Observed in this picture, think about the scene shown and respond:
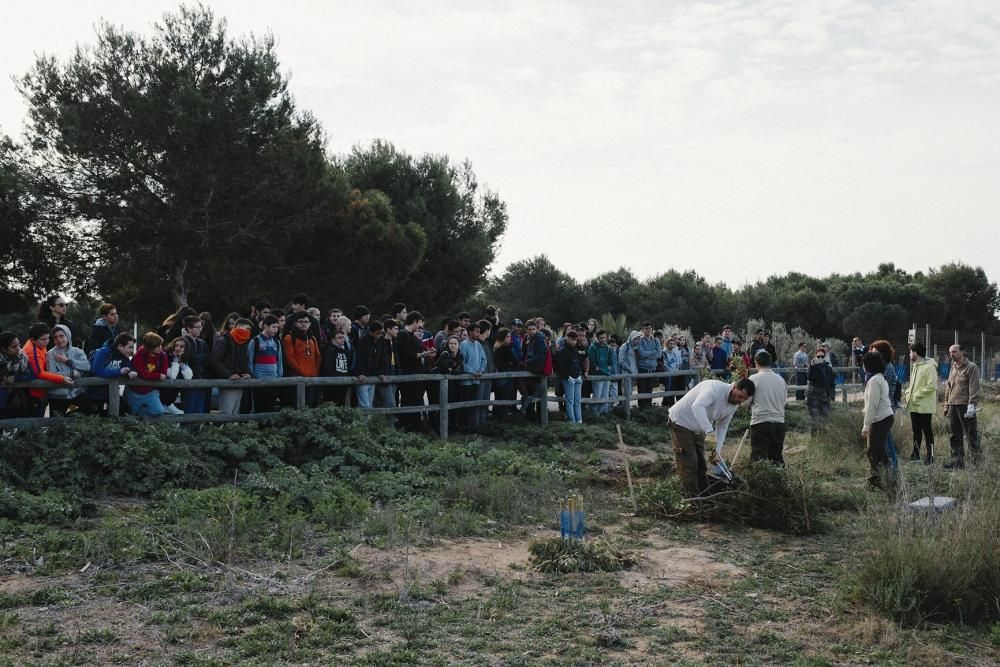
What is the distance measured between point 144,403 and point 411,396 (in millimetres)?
4390

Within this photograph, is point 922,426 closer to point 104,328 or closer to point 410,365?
point 410,365

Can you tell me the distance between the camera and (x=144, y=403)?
10.6 metres

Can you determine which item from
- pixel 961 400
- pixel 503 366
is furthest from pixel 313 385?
pixel 961 400

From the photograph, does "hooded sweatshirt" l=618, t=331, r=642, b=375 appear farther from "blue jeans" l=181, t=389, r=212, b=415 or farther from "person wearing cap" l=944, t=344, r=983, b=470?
"blue jeans" l=181, t=389, r=212, b=415

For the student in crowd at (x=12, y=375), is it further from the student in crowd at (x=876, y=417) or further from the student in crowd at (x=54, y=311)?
the student in crowd at (x=876, y=417)

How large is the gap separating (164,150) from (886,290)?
49.9m

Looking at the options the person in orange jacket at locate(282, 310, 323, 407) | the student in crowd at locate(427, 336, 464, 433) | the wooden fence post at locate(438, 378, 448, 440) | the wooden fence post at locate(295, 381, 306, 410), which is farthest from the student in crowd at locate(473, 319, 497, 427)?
the wooden fence post at locate(295, 381, 306, 410)

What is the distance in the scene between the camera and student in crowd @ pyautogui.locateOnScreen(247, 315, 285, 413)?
1209cm

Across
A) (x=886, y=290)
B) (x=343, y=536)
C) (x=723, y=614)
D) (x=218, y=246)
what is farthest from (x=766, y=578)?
(x=886, y=290)

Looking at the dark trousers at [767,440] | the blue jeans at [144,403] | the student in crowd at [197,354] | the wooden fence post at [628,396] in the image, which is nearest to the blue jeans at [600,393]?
the wooden fence post at [628,396]

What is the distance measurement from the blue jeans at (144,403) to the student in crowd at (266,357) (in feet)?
5.15

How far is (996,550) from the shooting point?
6785 mm

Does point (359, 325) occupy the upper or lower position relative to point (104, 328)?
upper

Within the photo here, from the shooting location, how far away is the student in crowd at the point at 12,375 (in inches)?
374
